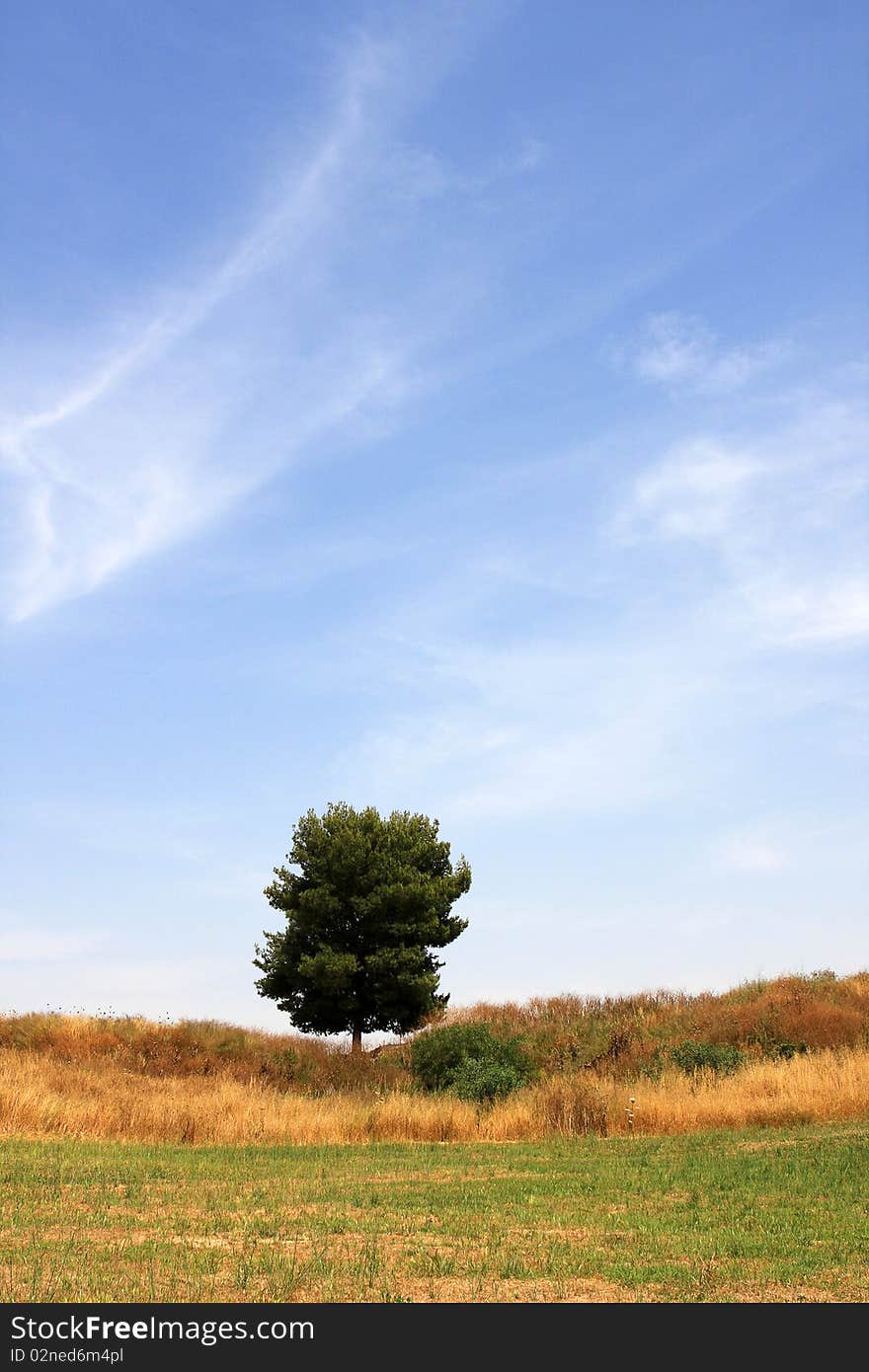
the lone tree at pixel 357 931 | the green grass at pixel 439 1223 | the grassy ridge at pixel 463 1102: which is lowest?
the green grass at pixel 439 1223

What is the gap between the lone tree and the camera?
36.9 meters

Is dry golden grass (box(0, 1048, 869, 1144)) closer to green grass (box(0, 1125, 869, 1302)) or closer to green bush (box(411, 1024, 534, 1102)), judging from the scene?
green grass (box(0, 1125, 869, 1302))

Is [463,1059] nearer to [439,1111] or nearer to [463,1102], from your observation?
[463,1102]

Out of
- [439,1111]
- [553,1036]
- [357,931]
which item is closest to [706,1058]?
[439,1111]

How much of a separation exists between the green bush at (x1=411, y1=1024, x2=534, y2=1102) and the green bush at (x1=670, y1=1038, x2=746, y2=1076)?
378 centimetres

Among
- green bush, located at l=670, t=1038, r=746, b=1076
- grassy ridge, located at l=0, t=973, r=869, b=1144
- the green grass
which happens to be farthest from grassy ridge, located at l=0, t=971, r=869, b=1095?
the green grass

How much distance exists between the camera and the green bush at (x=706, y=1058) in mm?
25359

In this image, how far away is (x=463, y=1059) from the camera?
26.9 meters

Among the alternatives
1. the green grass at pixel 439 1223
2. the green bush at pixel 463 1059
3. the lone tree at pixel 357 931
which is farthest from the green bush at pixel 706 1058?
the lone tree at pixel 357 931

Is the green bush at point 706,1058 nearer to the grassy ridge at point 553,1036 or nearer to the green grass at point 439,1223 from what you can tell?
the grassy ridge at point 553,1036

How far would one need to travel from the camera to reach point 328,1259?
8617 millimetres

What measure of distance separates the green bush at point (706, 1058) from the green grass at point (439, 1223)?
8.29m

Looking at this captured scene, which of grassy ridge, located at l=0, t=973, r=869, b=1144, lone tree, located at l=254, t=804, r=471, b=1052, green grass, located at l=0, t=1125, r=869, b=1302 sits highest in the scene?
lone tree, located at l=254, t=804, r=471, b=1052
